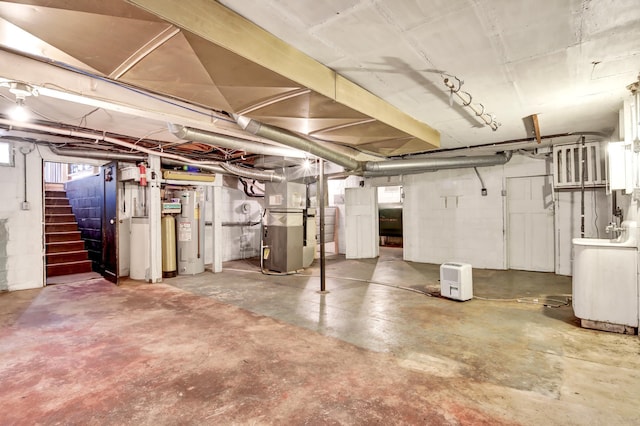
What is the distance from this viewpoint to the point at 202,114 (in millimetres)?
3682

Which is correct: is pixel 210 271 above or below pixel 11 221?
below

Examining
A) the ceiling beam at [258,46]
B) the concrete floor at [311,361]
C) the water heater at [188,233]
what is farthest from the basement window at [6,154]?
the ceiling beam at [258,46]

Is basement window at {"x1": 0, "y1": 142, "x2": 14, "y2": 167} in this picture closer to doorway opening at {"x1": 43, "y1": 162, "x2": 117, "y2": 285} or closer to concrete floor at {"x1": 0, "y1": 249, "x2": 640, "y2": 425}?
doorway opening at {"x1": 43, "y1": 162, "x2": 117, "y2": 285}

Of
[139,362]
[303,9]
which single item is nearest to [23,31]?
[303,9]

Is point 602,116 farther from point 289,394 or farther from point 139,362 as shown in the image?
point 139,362

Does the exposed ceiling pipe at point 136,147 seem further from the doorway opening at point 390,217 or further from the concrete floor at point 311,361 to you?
the doorway opening at point 390,217

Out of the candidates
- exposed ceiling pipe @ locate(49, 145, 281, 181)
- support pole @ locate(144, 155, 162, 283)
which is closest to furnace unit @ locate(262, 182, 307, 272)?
exposed ceiling pipe @ locate(49, 145, 281, 181)

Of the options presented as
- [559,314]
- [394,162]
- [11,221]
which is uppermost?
[394,162]

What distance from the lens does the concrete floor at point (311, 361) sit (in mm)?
1970

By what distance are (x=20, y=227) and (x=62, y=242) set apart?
151 cm

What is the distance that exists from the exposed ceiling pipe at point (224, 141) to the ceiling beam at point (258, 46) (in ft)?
6.99

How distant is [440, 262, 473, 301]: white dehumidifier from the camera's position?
4246 mm

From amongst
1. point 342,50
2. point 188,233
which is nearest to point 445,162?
point 342,50

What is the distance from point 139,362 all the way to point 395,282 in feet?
13.2
